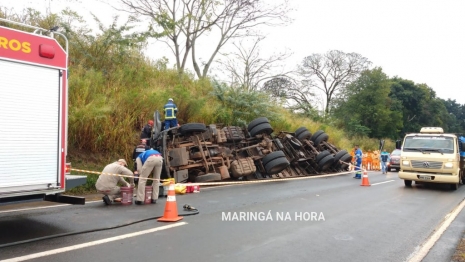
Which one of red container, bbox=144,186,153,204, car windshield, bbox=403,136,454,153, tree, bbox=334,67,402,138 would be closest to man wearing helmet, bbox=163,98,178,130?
red container, bbox=144,186,153,204

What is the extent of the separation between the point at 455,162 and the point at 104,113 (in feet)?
39.4

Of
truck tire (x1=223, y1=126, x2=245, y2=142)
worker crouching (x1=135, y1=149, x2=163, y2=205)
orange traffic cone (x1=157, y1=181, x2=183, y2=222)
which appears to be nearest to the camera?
orange traffic cone (x1=157, y1=181, x2=183, y2=222)

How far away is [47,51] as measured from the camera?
19.8 feet

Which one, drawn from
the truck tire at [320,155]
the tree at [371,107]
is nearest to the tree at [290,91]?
the tree at [371,107]

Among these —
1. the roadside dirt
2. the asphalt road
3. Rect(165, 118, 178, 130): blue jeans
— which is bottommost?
the roadside dirt

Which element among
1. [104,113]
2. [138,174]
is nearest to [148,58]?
[104,113]

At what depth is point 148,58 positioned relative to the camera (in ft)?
66.9

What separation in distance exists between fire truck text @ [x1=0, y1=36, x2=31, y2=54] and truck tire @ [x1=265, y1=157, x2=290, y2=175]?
34.2 feet

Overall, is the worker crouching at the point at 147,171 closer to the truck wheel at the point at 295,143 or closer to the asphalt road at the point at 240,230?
the asphalt road at the point at 240,230

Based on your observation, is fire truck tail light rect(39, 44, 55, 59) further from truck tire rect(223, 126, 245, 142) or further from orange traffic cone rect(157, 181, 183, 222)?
truck tire rect(223, 126, 245, 142)

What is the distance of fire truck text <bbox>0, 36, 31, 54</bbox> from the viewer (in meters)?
5.43

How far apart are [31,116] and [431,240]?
22.3ft

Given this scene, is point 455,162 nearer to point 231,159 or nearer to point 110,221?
point 231,159

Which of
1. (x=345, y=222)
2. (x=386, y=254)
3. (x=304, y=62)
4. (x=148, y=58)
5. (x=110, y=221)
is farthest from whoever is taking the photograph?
(x=304, y=62)
